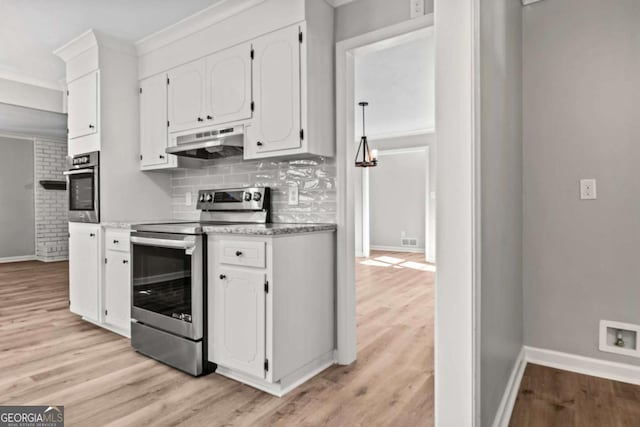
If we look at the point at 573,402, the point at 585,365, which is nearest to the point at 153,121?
the point at 573,402

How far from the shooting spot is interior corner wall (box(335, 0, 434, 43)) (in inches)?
88.4

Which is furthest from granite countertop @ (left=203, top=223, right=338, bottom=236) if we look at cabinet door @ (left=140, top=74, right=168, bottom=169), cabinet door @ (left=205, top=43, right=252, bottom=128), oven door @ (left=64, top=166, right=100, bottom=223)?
oven door @ (left=64, top=166, right=100, bottom=223)

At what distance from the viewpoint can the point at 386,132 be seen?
7.16 m

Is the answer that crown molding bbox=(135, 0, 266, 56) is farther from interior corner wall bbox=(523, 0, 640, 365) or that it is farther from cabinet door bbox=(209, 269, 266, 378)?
interior corner wall bbox=(523, 0, 640, 365)

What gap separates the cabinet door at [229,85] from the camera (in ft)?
8.47

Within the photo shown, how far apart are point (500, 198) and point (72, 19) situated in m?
3.39

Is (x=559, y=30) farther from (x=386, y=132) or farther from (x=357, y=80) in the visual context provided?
(x=386, y=132)

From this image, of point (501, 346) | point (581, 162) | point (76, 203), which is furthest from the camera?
point (76, 203)

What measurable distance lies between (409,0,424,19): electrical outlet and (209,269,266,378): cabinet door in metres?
1.76

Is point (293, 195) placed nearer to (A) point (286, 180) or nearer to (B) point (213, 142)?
(A) point (286, 180)

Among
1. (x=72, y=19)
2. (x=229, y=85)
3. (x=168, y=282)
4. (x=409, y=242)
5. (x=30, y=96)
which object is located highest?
(x=72, y=19)

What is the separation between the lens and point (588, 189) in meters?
2.28

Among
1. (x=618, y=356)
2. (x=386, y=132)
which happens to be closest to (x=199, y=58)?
(x=618, y=356)

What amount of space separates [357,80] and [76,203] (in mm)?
3189
